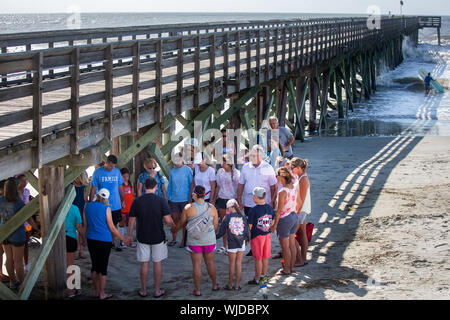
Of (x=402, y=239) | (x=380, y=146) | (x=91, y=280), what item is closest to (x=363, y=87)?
(x=380, y=146)

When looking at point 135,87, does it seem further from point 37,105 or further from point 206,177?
point 37,105

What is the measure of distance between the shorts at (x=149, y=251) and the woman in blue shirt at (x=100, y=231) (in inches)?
9.0

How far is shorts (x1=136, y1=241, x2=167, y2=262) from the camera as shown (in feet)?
24.3

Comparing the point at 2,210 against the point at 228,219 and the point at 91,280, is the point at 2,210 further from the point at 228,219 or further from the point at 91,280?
the point at 228,219

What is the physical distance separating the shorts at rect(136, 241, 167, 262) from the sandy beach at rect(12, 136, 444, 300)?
0.45 m

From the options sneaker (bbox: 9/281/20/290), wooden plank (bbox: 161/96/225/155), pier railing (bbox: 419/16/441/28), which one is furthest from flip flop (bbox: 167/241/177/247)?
pier railing (bbox: 419/16/441/28)

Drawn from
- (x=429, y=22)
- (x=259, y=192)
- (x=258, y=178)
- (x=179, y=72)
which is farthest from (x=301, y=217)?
(x=429, y=22)

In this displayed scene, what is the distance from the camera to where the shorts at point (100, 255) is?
7.38m

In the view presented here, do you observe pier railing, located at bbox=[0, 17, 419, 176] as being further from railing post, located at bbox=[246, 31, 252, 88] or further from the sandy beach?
the sandy beach

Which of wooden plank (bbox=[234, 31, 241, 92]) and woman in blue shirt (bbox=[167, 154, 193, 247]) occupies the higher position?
wooden plank (bbox=[234, 31, 241, 92])

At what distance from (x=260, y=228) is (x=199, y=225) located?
2.30 ft

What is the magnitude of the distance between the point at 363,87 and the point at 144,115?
2627cm

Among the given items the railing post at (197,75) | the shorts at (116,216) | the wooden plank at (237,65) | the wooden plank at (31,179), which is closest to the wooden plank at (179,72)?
the railing post at (197,75)

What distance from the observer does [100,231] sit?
24.0 ft
